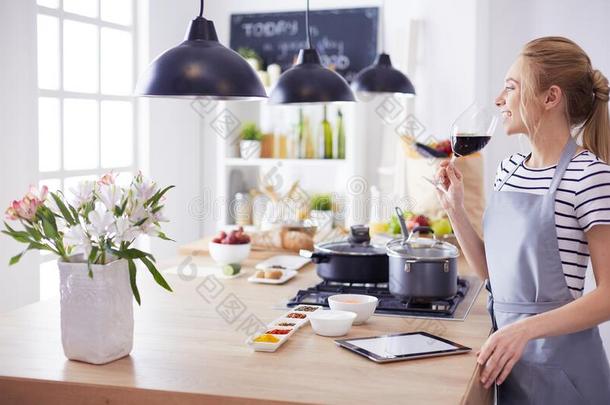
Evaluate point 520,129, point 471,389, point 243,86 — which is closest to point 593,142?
point 520,129

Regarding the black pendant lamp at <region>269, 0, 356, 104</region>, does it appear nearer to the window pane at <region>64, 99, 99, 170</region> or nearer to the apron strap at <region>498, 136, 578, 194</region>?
the apron strap at <region>498, 136, 578, 194</region>

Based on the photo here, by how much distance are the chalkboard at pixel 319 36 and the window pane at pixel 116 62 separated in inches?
34.8

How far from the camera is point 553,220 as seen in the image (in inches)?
80.0

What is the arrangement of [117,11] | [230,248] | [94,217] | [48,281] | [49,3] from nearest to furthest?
[94,217], [230,248], [49,3], [48,281], [117,11]

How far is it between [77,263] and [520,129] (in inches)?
50.2

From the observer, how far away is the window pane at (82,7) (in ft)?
14.6

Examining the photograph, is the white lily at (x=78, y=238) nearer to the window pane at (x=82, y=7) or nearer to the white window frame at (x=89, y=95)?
the white window frame at (x=89, y=95)

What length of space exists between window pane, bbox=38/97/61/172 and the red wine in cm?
273

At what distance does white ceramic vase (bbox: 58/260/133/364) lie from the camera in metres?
1.89

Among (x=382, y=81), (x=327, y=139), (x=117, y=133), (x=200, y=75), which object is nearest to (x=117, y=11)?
(x=117, y=133)

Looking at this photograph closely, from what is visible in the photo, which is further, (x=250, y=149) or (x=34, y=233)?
(x=250, y=149)

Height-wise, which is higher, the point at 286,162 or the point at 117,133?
the point at 117,133

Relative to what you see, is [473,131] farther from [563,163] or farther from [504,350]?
[504,350]

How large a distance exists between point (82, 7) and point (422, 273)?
10.3 feet
